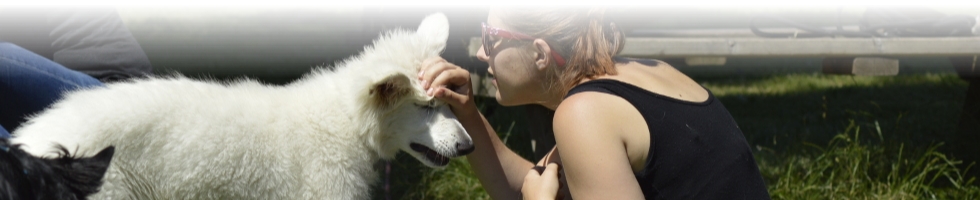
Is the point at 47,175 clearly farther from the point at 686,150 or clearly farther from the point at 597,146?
the point at 686,150

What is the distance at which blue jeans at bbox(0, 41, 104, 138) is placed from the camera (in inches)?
111

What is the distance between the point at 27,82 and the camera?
9.38ft

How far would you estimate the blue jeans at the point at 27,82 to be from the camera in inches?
111

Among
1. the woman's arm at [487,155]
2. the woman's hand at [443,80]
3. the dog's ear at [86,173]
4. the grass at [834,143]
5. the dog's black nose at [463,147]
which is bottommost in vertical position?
the grass at [834,143]

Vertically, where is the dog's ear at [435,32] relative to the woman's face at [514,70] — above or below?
below

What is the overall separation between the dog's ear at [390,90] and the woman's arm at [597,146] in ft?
1.88

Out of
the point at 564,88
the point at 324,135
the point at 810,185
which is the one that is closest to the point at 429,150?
the point at 324,135

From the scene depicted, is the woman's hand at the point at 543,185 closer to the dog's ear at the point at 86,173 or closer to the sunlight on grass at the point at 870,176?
the dog's ear at the point at 86,173

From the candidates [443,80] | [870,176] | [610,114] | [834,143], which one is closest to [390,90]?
[443,80]

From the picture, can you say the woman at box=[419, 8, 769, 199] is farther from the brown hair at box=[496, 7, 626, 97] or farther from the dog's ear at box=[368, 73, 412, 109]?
the dog's ear at box=[368, 73, 412, 109]

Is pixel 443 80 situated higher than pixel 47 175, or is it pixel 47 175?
pixel 47 175

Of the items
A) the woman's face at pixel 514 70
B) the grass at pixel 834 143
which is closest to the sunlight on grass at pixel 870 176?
the grass at pixel 834 143

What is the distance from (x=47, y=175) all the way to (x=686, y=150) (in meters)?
1.55

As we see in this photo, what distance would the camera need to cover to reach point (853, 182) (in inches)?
179
